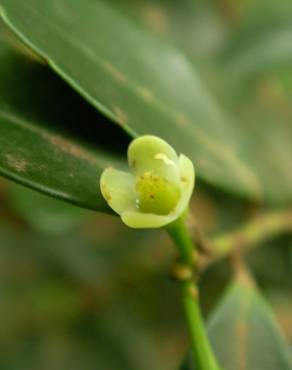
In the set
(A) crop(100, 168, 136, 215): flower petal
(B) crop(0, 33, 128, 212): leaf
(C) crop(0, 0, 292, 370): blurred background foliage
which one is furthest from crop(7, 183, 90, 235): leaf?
(A) crop(100, 168, 136, 215): flower petal

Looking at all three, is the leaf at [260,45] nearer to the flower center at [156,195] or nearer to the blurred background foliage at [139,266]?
the blurred background foliage at [139,266]

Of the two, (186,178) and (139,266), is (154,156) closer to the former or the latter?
(186,178)

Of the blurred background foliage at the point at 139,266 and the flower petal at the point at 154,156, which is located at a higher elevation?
the blurred background foliage at the point at 139,266

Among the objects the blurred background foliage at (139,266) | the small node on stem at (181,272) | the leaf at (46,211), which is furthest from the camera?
the blurred background foliage at (139,266)

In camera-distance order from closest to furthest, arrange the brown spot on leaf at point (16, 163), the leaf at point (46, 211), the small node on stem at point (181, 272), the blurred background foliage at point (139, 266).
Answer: the brown spot on leaf at point (16, 163) → the small node on stem at point (181, 272) → the leaf at point (46, 211) → the blurred background foliage at point (139, 266)

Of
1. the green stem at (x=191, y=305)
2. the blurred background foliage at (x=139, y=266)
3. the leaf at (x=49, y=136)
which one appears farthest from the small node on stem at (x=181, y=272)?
the blurred background foliage at (x=139, y=266)

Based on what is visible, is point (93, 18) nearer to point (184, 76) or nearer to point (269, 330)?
point (184, 76)

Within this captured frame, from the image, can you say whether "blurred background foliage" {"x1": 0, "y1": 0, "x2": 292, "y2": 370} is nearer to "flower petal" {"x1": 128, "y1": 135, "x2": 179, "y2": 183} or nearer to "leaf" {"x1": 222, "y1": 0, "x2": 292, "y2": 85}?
"leaf" {"x1": 222, "y1": 0, "x2": 292, "y2": 85}

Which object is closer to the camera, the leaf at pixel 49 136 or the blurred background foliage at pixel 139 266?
the leaf at pixel 49 136
